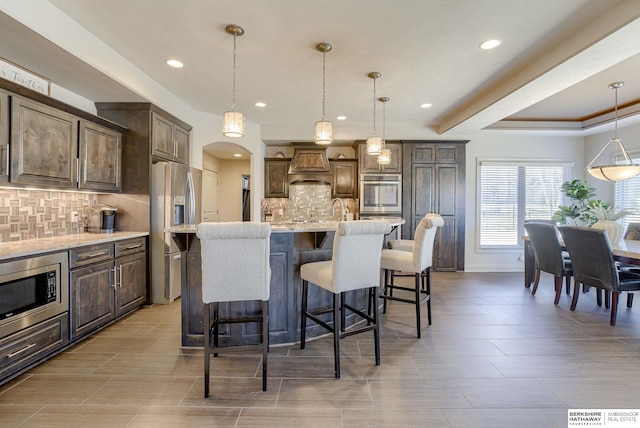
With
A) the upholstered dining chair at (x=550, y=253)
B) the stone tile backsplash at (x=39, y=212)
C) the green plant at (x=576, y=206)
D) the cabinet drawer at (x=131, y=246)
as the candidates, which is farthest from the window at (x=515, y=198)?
the stone tile backsplash at (x=39, y=212)

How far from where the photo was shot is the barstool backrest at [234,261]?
1897 mm

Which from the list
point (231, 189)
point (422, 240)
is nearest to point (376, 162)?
point (422, 240)

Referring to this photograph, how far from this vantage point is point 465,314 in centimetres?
338

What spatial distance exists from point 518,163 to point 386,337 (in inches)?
191

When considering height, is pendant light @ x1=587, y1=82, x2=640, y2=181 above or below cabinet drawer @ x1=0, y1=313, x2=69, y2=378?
above

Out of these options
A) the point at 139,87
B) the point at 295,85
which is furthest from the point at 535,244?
the point at 139,87

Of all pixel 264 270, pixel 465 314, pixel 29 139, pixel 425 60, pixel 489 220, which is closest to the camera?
pixel 264 270

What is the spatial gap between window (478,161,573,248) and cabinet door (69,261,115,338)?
19.3 feet

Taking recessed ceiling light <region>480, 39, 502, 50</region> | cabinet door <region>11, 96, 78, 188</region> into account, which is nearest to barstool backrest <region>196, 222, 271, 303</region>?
cabinet door <region>11, 96, 78, 188</region>

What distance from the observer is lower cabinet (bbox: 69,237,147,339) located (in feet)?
8.42

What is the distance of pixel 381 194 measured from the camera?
5457 mm

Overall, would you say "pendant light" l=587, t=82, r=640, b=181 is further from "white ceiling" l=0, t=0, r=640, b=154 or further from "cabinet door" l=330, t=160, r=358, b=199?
"cabinet door" l=330, t=160, r=358, b=199

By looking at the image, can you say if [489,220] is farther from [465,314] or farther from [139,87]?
[139,87]

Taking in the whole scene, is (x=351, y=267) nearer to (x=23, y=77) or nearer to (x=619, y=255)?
(x=619, y=255)
